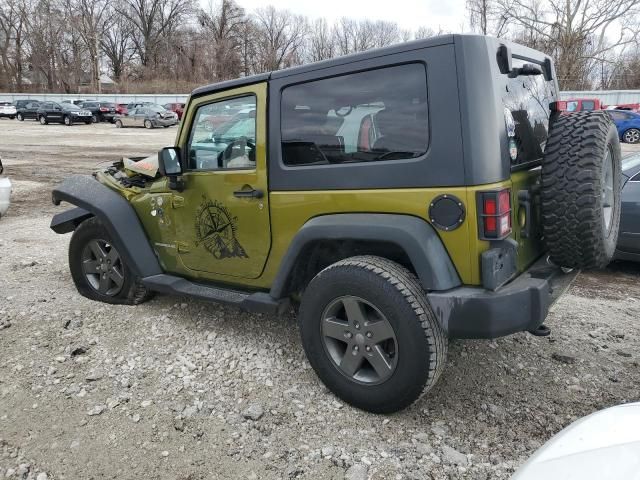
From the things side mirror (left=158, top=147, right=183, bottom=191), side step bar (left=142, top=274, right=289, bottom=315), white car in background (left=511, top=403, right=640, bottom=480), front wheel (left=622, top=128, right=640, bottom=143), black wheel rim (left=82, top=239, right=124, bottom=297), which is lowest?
white car in background (left=511, top=403, right=640, bottom=480)

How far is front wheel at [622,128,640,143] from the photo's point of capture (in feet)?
66.1

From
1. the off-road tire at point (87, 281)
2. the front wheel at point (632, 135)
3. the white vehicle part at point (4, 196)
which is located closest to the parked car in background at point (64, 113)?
the white vehicle part at point (4, 196)

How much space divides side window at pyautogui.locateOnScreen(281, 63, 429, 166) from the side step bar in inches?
34.4

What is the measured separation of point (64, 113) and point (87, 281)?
3394cm

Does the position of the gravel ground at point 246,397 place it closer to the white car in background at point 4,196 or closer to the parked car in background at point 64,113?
the white car in background at point 4,196

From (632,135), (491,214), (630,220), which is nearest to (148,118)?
(632,135)

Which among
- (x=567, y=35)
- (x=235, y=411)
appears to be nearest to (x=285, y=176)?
(x=235, y=411)

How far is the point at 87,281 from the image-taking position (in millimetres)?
4562

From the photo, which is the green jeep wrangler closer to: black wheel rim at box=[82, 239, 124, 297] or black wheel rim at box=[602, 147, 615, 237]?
black wheel rim at box=[602, 147, 615, 237]

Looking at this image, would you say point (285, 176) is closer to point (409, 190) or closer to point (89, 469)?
point (409, 190)

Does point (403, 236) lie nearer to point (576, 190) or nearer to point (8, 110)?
point (576, 190)

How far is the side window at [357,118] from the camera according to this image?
271cm

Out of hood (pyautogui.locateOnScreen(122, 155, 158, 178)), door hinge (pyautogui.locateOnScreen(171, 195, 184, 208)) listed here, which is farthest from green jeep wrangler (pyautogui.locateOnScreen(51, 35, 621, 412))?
hood (pyautogui.locateOnScreen(122, 155, 158, 178))

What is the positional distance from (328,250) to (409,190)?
0.78 meters
